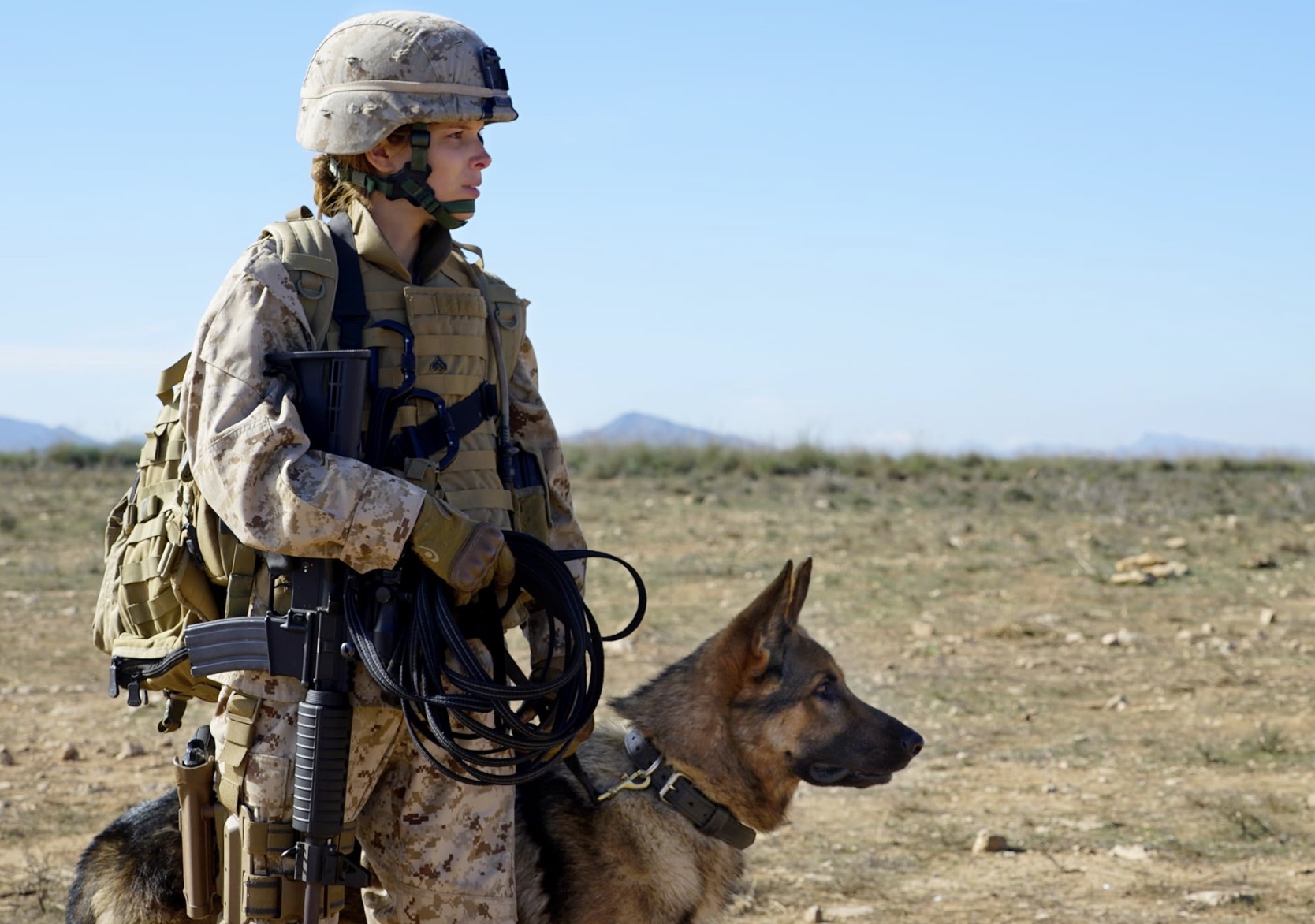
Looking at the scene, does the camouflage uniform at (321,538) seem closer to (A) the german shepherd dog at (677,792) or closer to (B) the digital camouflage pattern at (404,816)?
(B) the digital camouflage pattern at (404,816)

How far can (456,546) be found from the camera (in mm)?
2881

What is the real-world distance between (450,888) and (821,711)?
1504 millimetres

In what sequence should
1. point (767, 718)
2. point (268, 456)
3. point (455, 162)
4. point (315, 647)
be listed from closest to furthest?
point (268, 456) < point (315, 647) < point (455, 162) < point (767, 718)

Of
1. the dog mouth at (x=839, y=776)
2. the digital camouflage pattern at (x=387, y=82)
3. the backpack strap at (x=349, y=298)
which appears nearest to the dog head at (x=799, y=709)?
the dog mouth at (x=839, y=776)

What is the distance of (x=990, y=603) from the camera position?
448 inches

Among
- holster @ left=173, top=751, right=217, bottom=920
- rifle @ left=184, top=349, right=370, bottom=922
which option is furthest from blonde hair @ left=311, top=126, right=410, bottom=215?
holster @ left=173, top=751, right=217, bottom=920

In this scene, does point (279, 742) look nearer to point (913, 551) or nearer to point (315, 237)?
point (315, 237)

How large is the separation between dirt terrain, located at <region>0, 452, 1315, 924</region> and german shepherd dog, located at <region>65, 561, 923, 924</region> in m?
1.06

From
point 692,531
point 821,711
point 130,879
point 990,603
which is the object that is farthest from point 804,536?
point 130,879

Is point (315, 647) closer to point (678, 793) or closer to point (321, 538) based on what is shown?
point (321, 538)

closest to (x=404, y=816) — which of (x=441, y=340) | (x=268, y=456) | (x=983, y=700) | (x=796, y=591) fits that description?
(x=268, y=456)

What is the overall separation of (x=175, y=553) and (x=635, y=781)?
1499 millimetres

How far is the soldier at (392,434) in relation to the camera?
2.81m

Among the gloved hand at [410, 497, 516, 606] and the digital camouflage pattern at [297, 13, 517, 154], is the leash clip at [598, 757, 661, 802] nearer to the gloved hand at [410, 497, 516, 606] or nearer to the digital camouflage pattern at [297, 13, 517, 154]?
the gloved hand at [410, 497, 516, 606]
